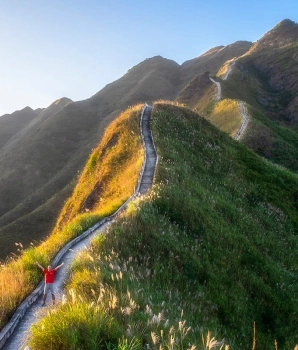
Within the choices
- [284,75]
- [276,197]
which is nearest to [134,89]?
[284,75]

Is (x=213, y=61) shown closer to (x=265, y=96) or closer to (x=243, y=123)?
(x=265, y=96)

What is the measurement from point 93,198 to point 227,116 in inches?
1484

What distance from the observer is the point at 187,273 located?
10102 mm

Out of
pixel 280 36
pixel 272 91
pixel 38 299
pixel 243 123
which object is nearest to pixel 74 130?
pixel 272 91

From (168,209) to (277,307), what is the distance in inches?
198

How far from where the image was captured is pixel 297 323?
34.9 ft

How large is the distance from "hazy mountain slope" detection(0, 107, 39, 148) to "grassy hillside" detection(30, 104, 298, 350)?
13301 cm

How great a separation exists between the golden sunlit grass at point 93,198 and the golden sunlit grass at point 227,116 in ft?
71.2

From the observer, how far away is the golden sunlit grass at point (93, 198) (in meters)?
8.50

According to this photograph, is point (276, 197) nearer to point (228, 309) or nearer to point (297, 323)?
point (297, 323)

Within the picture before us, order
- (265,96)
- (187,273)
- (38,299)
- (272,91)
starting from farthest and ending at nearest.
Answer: (272,91)
(265,96)
(187,273)
(38,299)

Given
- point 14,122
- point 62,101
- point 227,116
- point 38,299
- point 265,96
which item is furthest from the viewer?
point 14,122

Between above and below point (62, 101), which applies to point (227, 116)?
below

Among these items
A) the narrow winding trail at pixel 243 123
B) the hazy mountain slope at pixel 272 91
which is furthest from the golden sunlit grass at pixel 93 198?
the hazy mountain slope at pixel 272 91
